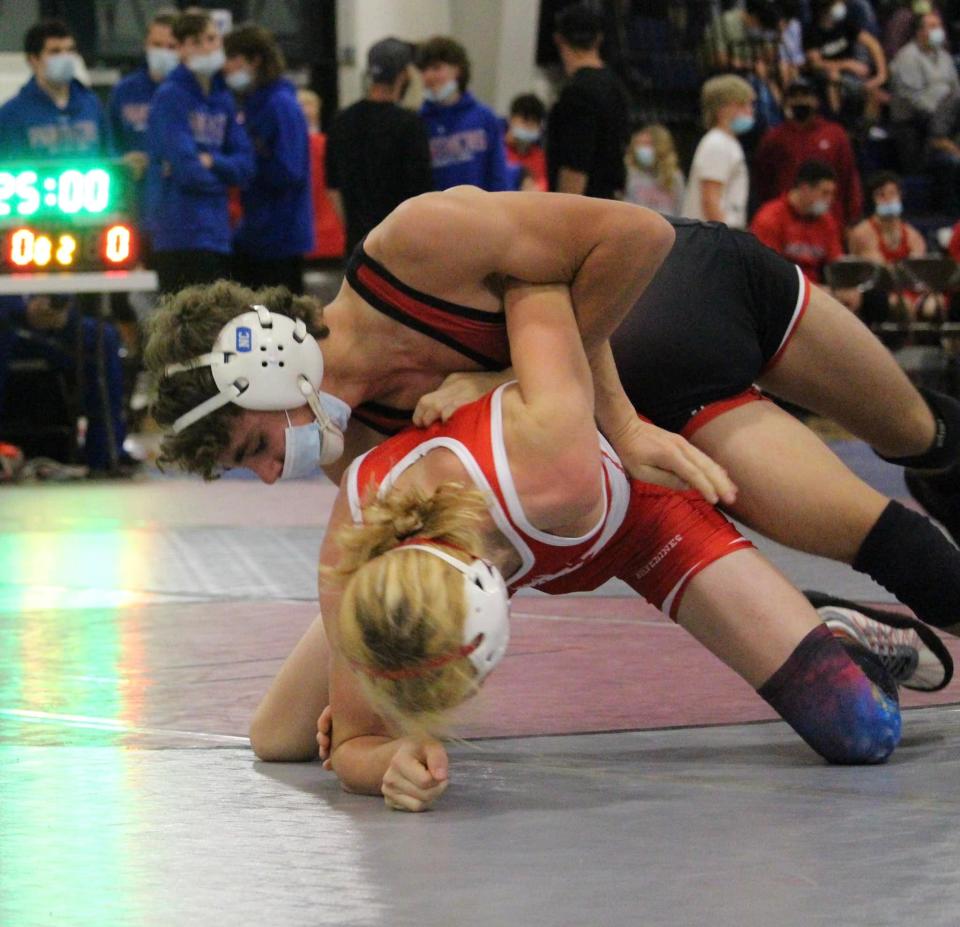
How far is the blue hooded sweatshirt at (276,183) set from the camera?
8.00 meters

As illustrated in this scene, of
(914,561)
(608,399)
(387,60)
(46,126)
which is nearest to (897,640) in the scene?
(914,561)

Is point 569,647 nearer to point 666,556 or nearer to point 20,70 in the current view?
point 666,556

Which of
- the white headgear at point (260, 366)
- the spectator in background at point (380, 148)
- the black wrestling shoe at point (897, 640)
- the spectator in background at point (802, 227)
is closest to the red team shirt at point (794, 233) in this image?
the spectator in background at point (802, 227)

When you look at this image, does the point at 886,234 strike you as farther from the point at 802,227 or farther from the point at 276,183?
the point at 276,183

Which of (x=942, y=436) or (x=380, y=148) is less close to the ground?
(x=942, y=436)

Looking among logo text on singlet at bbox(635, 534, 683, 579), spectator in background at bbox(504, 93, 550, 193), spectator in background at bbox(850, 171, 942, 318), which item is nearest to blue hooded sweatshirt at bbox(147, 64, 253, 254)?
spectator in background at bbox(504, 93, 550, 193)

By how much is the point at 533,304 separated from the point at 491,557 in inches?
14.7

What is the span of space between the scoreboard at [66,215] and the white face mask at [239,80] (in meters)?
0.83

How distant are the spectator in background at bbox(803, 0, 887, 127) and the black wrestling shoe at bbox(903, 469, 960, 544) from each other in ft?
32.4

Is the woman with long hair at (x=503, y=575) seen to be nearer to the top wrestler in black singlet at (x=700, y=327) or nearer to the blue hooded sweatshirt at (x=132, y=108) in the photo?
the top wrestler in black singlet at (x=700, y=327)

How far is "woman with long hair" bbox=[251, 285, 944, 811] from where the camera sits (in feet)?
7.69

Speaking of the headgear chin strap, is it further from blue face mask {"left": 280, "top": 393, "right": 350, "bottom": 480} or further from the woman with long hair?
the woman with long hair

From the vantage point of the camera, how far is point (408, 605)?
2309 millimetres

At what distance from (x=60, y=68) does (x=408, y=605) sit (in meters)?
6.18
